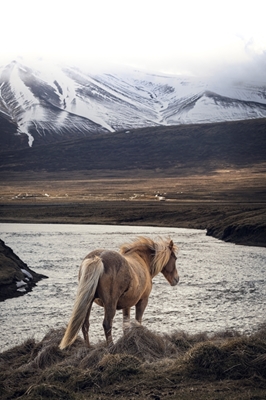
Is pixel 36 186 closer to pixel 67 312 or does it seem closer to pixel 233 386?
pixel 67 312

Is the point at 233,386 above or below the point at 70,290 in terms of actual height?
above

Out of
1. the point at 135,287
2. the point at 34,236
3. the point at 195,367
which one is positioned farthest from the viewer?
the point at 34,236

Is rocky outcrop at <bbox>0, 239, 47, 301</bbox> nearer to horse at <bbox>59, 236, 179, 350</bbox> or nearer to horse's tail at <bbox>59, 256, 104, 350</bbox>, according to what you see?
horse at <bbox>59, 236, 179, 350</bbox>

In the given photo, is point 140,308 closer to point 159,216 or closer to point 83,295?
point 83,295

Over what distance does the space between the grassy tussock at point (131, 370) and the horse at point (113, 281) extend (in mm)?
560

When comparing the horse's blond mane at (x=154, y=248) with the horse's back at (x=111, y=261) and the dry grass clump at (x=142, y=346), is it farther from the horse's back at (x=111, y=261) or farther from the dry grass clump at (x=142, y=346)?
the dry grass clump at (x=142, y=346)

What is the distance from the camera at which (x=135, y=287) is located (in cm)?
1254

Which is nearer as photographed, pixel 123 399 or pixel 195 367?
pixel 123 399

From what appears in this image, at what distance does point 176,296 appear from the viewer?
2583 centimetres

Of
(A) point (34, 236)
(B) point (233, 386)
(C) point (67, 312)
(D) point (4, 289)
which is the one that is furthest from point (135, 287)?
(A) point (34, 236)

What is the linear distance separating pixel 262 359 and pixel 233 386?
1.29 meters

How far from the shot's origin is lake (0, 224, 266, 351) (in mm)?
19391

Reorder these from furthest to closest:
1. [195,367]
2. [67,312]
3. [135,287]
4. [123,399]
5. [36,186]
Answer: [36,186] → [67,312] → [135,287] → [195,367] → [123,399]

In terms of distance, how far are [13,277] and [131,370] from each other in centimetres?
1780
